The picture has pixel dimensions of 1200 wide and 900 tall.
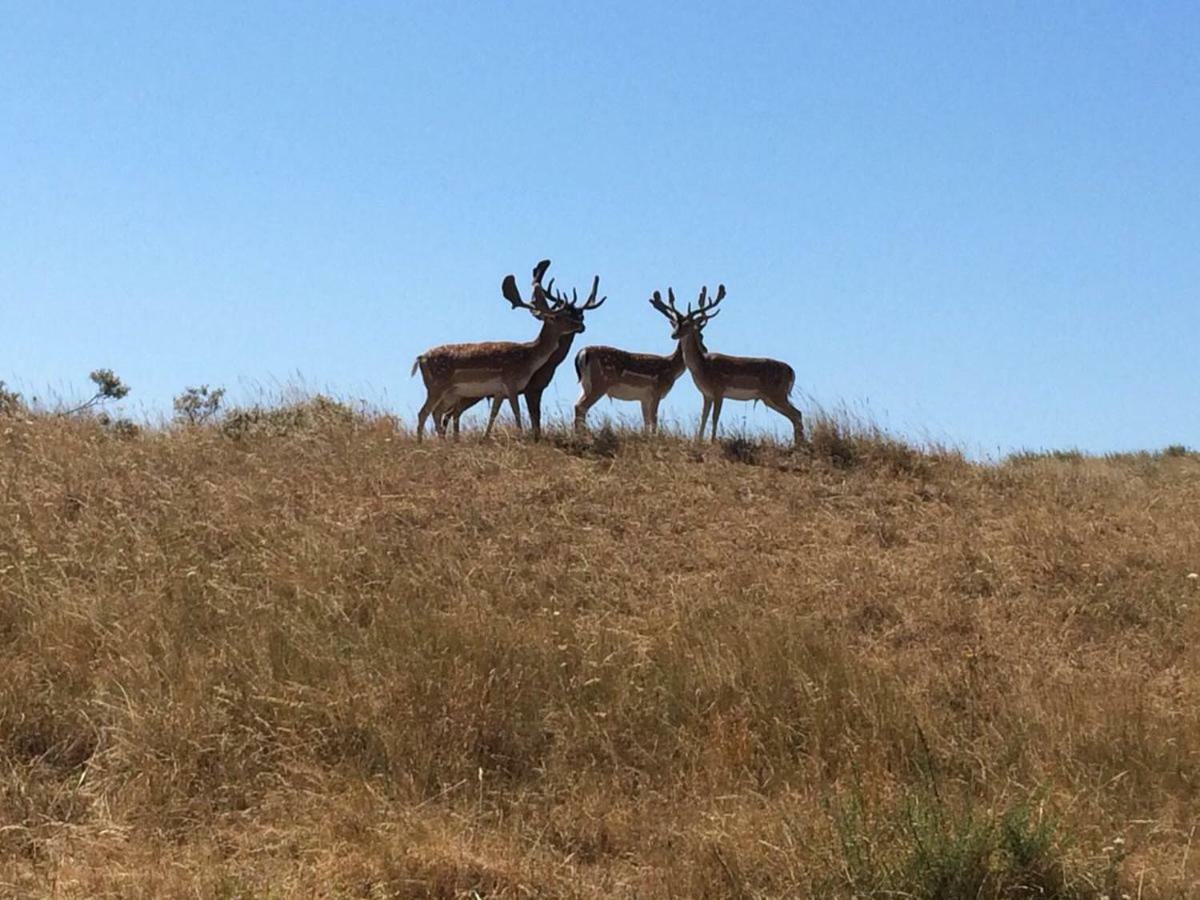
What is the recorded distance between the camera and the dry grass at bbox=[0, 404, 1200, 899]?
6059 mm

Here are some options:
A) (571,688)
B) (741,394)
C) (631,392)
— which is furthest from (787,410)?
(571,688)

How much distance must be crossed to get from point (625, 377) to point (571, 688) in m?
10.3

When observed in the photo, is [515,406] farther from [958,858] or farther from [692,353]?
[958,858]

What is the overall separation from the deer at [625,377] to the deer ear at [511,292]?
3.72 ft

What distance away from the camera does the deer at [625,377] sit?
17.9m

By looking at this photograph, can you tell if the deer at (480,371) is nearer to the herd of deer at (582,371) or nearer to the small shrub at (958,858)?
the herd of deer at (582,371)

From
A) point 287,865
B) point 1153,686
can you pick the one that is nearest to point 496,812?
point 287,865

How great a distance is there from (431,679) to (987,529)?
6.87 meters

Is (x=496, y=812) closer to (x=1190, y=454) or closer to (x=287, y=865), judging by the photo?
(x=287, y=865)

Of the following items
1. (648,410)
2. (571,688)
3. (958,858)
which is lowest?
(958,858)

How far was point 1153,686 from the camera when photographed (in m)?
8.68

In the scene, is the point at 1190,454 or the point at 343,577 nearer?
the point at 343,577

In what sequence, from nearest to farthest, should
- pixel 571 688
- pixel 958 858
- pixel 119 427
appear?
pixel 958 858 → pixel 571 688 → pixel 119 427

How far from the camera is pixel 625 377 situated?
18.1m
